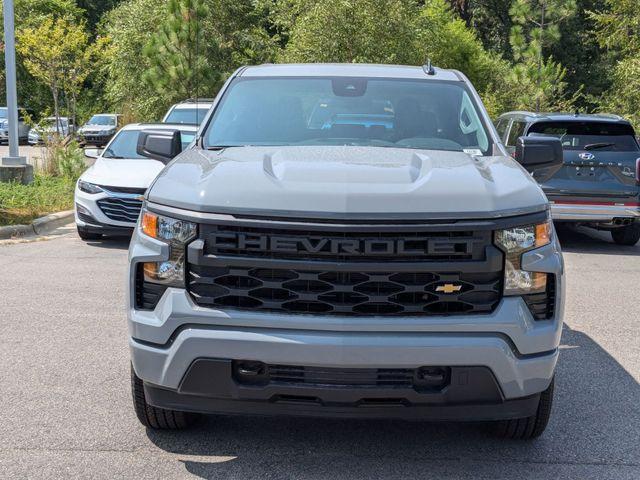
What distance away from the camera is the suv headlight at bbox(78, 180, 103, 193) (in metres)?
11.0

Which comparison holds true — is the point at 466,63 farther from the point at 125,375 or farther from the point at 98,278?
the point at 125,375

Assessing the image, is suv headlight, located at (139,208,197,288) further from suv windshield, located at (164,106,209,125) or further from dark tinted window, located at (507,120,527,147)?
suv windshield, located at (164,106,209,125)

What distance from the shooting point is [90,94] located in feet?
157

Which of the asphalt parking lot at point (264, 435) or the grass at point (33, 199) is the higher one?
the asphalt parking lot at point (264, 435)

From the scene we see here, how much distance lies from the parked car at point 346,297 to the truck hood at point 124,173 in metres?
7.18

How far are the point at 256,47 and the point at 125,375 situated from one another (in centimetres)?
3110

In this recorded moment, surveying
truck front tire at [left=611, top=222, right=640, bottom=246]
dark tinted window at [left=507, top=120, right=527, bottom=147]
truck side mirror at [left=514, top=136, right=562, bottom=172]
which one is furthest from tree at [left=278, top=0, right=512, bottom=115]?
truck side mirror at [left=514, top=136, right=562, bottom=172]

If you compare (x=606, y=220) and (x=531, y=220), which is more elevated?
(x=531, y=220)

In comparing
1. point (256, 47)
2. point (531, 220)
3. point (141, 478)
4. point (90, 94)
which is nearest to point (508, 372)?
point (531, 220)

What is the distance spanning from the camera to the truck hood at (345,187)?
3.66m

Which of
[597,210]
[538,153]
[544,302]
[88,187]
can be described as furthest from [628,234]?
[544,302]

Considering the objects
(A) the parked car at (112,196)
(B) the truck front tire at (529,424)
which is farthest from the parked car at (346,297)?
(A) the parked car at (112,196)

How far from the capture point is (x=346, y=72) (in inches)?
222

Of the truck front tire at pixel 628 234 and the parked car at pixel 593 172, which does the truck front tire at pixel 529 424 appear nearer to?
the parked car at pixel 593 172
